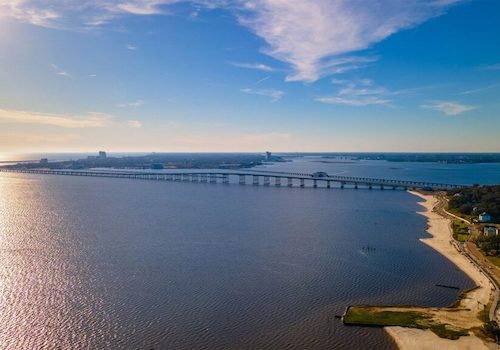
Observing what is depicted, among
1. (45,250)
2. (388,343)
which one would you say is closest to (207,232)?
(45,250)

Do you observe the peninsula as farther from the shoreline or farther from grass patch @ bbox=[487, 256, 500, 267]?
grass patch @ bbox=[487, 256, 500, 267]

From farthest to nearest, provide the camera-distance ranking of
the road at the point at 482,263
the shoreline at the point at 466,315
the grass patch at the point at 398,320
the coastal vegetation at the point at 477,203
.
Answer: the coastal vegetation at the point at 477,203 → the road at the point at 482,263 → the grass patch at the point at 398,320 → the shoreline at the point at 466,315

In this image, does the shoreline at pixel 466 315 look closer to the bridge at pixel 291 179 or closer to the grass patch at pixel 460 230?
the grass patch at pixel 460 230

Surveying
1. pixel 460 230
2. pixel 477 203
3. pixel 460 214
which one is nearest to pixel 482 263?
pixel 460 230

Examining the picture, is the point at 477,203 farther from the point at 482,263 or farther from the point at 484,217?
the point at 482,263

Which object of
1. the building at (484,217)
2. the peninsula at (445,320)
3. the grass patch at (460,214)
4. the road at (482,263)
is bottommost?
the peninsula at (445,320)

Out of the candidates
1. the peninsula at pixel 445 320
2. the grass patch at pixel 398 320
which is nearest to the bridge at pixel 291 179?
the peninsula at pixel 445 320
